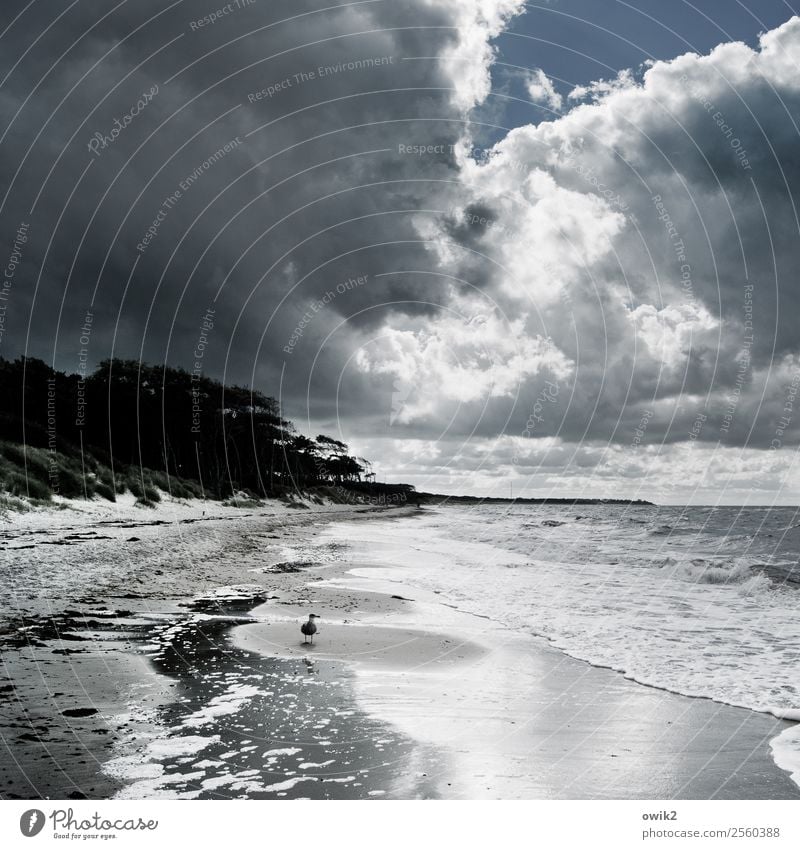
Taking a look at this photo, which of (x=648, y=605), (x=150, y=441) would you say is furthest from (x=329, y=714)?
(x=150, y=441)

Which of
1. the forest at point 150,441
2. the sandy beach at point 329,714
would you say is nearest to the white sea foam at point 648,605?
the sandy beach at point 329,714

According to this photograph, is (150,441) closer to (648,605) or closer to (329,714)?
(648,605)

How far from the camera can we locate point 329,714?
6.16m

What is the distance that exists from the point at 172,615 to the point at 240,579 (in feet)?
13.9

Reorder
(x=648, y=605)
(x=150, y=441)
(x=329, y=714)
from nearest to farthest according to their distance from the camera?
(x=329, y=714)
(x=648, y=605)
(x=150, y=441)

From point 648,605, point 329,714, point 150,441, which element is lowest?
point 648,605

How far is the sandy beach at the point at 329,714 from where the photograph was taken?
500 cm

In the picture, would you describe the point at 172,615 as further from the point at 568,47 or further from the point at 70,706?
the point at 568,47

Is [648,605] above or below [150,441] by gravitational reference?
below

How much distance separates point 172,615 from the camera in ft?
33.1

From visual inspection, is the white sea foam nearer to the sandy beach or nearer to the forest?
the sandy beach

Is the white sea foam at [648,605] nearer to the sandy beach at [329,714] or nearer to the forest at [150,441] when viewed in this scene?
the sandy beach at [329,714]

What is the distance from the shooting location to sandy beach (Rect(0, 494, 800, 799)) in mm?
4996
